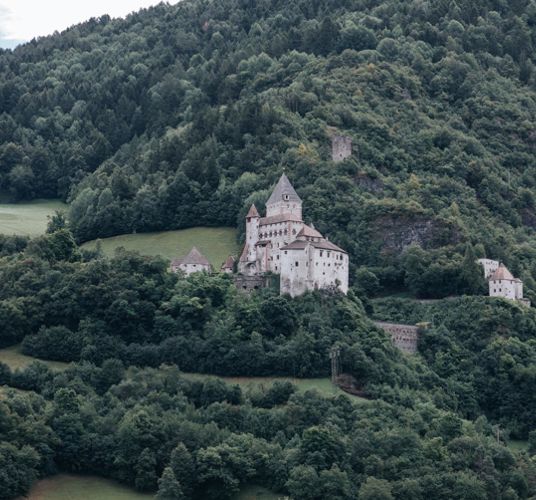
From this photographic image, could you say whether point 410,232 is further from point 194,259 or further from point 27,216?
point 27,216

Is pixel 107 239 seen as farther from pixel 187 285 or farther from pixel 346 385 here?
pixel 346 385

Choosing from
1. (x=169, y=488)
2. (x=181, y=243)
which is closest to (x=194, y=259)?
(x=181, y=243)

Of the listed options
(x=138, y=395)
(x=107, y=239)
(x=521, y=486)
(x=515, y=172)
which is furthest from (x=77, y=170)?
(x=521, y=486)

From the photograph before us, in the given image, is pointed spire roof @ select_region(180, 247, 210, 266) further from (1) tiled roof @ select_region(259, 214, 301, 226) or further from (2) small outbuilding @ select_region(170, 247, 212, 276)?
(1) tiled roof @ select_region(259, 214, 301, 226)

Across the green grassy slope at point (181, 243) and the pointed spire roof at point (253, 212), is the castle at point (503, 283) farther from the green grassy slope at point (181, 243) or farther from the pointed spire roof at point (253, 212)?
the green grassy slope at point (181, 243)

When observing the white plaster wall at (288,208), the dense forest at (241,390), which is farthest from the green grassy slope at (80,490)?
the white plaster wall at (288,208)
